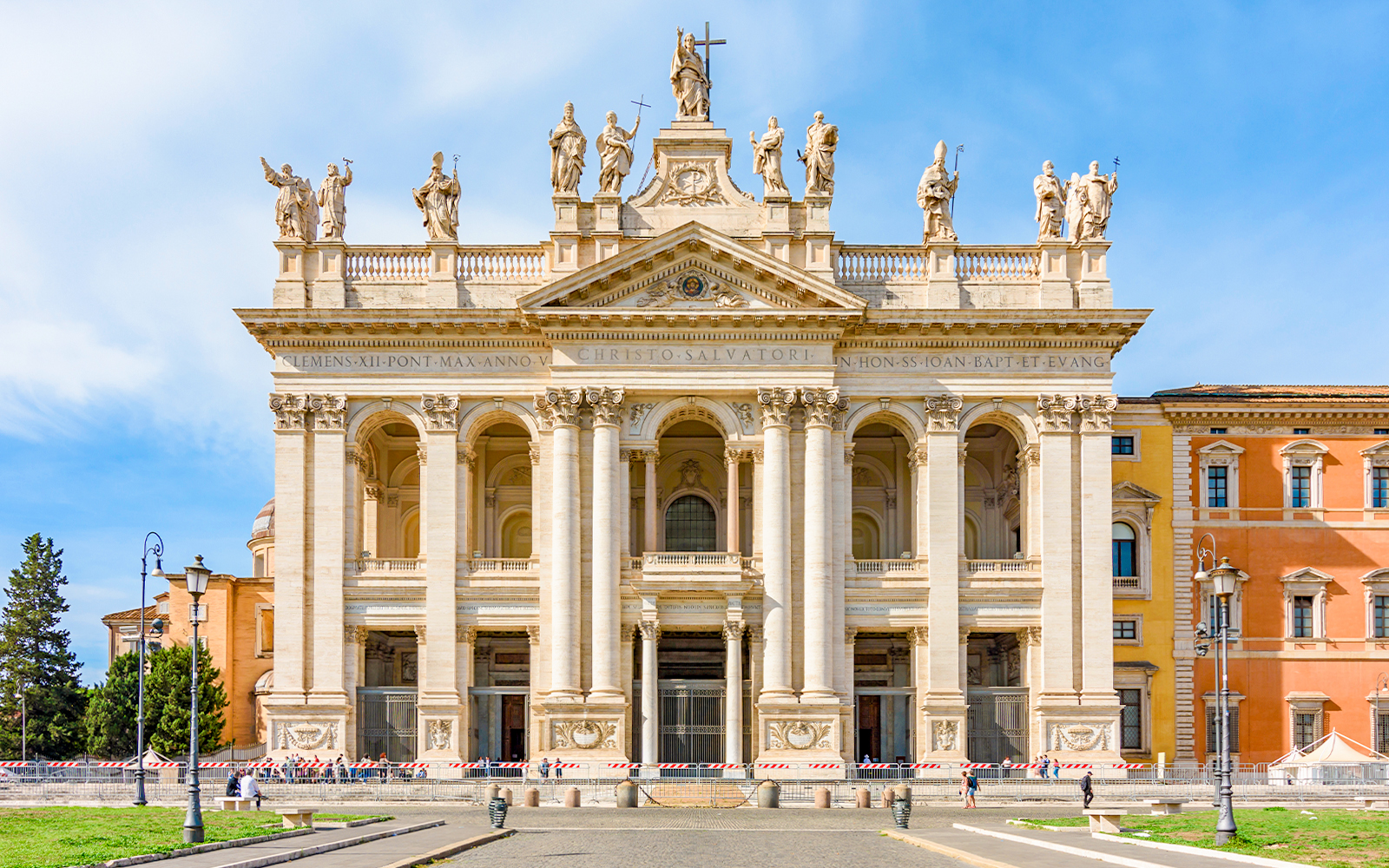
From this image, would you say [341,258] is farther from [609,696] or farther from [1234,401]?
[1234,401]

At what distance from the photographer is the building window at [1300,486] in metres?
53.9

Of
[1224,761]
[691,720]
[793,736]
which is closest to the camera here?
[1224,761]

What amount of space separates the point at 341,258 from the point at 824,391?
17243 millimetres

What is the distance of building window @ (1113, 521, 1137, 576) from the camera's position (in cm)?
5338

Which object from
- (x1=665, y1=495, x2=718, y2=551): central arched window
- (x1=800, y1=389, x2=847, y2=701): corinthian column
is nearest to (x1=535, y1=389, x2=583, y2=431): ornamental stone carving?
(x1=665, y1=495, x2=718, y2=551): central arched window

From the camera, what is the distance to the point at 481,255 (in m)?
50.8

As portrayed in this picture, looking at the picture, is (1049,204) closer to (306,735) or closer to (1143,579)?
(1143,579)

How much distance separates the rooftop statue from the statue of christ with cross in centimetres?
1356

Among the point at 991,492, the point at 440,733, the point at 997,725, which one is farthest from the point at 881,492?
the point at 440,733

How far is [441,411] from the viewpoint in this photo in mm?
49688

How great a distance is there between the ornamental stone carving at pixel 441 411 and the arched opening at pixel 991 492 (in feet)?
61.1

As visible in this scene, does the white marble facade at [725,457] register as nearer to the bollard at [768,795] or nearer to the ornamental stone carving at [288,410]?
the ornamental stone carving at [288,410]

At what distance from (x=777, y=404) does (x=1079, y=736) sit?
14663 mm

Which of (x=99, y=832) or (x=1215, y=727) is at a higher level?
(x=99, y=832)
